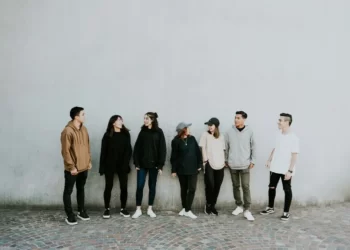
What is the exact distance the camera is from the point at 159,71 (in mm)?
6609

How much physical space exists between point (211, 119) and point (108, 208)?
2.62 meters

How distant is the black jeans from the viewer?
6.42 meters

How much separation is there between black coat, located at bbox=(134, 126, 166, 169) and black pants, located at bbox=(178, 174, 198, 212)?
54 cm

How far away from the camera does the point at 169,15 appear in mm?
6547

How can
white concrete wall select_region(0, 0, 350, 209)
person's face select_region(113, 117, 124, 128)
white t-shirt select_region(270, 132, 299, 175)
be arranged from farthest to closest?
white concrete wall select_region(0, 0, 350, 209) → person's face select_region(113, 117, 124, 128) → white t-shirt select_region(270, 132, 299, 175)

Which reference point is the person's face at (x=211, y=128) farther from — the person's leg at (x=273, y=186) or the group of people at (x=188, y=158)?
the person's leg at (x=273, y=186)

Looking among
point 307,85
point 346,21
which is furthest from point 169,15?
point 346,21

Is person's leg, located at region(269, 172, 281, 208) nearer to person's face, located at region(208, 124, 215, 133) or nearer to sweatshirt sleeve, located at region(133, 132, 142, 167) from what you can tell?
person's face, located at region(208, 124, 215, 133)

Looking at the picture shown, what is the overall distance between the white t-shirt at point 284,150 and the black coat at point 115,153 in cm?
279

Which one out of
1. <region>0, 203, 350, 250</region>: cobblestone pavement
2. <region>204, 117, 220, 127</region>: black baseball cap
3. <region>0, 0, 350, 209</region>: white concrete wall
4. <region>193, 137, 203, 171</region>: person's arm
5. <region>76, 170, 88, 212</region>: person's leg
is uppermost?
<region>0, 0, 350, 209</region>: white concrete wall

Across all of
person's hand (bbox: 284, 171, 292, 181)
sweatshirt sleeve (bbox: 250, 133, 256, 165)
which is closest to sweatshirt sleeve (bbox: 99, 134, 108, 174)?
sweatshirt sleeve (bbox: 250, 133, 256, 165)

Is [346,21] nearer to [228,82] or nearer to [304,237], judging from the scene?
[228,82]

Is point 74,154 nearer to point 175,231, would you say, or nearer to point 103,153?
point 103,153

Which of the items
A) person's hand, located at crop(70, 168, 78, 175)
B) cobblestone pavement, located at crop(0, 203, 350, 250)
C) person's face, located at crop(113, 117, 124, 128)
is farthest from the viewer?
person's face, located at crop(113, 117, 124, 128)
